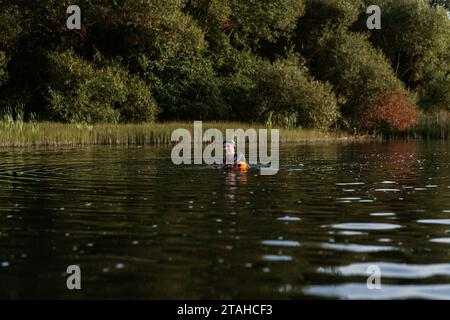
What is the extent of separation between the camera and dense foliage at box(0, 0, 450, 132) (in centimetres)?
4884

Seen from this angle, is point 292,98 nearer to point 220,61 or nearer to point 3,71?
point 220,61

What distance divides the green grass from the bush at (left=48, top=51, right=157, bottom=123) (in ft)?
11.2

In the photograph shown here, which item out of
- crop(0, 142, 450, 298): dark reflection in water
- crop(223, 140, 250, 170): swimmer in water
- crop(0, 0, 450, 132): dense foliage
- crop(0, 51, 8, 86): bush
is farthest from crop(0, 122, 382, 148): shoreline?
crop(0, 142, 450, 298): dark reflection in water

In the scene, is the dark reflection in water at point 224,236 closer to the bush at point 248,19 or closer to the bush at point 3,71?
the bush at point 3,71

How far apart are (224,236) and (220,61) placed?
50382 millimetres

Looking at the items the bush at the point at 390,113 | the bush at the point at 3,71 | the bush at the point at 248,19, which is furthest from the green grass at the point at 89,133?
the bush at the point at 248,19

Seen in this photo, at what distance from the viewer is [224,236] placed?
1018cm

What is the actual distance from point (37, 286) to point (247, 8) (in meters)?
55.4

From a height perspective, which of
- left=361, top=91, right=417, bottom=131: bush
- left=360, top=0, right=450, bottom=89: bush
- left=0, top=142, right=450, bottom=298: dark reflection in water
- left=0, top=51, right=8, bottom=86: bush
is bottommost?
left=0, top=142, right=450, bottom=298: dark reflection in water

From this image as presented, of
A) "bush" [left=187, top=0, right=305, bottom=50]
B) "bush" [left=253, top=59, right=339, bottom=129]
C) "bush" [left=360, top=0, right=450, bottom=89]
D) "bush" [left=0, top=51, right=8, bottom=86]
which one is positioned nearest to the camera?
"bush" [left=0, top=51, right=8, bottom=86]

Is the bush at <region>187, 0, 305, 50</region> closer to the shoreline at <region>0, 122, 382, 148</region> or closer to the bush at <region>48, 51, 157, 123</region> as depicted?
the bush at <region>48, 51, 157, 123</region>

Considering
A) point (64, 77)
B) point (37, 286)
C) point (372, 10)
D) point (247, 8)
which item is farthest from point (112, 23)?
point (37, 286)

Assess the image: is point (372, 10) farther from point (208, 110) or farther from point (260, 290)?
point (260, 290)

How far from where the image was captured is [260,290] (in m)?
7.29
